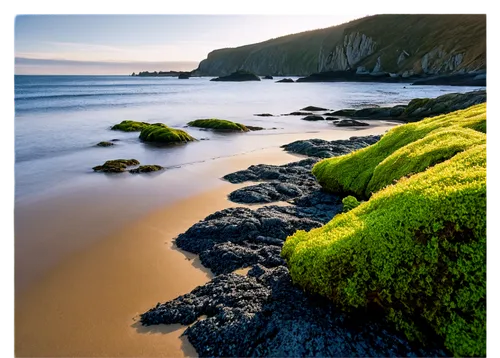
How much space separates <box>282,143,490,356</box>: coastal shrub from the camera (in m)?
3.57

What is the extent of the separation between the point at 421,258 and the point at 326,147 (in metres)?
15.2

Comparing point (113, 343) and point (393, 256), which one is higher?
point (393, 256)

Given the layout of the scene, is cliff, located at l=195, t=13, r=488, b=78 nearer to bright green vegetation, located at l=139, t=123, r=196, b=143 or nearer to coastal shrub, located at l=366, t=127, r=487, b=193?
bright green vegetation, located at l=139, t=123, r=196, b=143

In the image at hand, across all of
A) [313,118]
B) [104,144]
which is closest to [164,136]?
[104,144]

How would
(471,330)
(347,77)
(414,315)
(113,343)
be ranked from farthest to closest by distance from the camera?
1. (347,77)
2. (113,343)
3. (414,315)
4. (471,330)

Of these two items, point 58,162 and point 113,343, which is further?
point 58,162

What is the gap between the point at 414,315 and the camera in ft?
12.7

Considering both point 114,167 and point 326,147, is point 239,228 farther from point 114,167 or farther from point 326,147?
point 326,147

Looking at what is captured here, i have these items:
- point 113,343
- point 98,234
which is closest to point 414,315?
point 113,343

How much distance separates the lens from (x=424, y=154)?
7.41 meters

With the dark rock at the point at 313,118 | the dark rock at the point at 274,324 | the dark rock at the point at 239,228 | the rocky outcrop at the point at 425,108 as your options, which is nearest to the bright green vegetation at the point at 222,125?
the dark rock at the point at 313,118

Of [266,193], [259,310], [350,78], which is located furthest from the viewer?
[350,78]

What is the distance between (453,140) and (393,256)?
4346 mm
